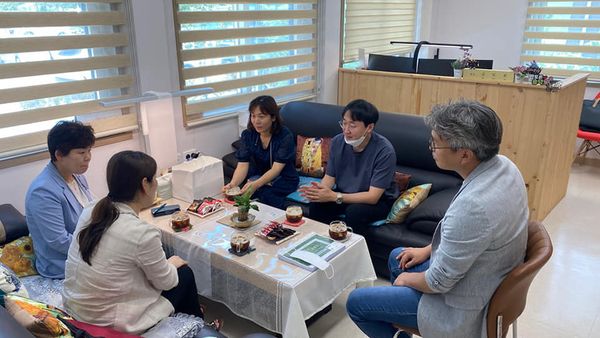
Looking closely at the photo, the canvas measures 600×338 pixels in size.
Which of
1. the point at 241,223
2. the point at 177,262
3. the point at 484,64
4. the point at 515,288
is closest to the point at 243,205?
the point at 241,223

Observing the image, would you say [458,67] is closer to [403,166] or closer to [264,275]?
[403,166]

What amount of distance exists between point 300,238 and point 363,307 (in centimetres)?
50

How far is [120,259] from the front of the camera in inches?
64.2

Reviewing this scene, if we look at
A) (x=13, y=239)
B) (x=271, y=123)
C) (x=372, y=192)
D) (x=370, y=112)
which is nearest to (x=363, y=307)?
(x=372, y=192)

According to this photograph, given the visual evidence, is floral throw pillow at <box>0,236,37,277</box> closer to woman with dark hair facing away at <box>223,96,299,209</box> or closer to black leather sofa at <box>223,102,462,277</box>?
woman with dark hair facing away at <box>223,96,299,209</box>

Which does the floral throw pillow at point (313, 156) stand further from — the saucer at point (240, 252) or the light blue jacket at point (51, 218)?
the light blue jacket at point (51, 218)

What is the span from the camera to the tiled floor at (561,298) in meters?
2.47

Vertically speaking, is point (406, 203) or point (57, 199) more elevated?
point (57, 199)

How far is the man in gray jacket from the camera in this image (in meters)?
1.50

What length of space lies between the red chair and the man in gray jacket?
3800 millimetres

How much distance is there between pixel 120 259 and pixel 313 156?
2.13 metres

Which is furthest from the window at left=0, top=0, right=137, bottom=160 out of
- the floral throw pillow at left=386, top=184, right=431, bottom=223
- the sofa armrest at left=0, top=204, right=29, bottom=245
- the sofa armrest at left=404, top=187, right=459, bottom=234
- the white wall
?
the white wall

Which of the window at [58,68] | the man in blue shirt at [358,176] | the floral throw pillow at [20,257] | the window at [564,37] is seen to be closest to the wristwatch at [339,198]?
the man in blue shirt at [358,176]

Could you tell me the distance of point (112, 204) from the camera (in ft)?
5.44
